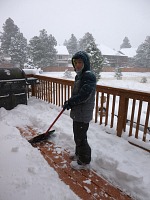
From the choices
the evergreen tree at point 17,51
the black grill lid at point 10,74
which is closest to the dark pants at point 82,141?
the black grill lid at point 10,74

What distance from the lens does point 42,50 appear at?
95.0 feet

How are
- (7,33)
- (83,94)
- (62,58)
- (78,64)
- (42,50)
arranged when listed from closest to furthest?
(83,94), (78,64), (42,50), (7,33), (62,58)

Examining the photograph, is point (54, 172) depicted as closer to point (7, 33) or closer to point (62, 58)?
point (62, 58)

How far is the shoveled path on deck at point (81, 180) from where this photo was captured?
79.0 inches

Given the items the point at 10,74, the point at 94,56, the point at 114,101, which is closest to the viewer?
the point at 114,101

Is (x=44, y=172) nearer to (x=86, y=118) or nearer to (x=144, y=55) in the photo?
(x=86, y=118)

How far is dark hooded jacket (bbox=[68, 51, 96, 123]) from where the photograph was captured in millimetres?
2139

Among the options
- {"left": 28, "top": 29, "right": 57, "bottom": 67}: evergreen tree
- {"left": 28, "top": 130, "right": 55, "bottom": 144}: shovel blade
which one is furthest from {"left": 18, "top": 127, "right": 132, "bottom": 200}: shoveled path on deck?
{"left": 28, "top": 29, "right": 57, "bottom": 67}: evergreen tree

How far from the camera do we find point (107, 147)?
9.65 ft

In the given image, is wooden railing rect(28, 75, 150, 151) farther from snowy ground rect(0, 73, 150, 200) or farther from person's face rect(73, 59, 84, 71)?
person's face rect(73, 59, 84, 71)

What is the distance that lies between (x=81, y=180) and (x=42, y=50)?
29.1 m

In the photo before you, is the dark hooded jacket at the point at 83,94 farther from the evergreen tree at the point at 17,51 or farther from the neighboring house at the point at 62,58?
the neighboring house at the point at 62,58

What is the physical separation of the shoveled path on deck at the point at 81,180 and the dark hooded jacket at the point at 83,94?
786mm

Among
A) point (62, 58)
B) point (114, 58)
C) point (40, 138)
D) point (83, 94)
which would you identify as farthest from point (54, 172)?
point (114, 58)
